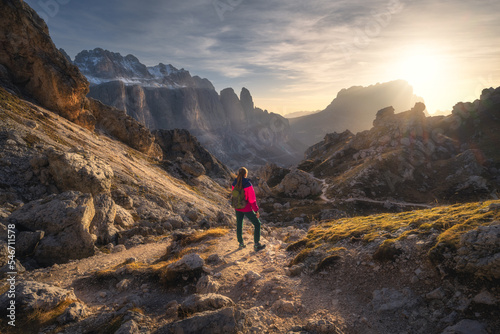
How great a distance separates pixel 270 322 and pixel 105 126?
69305mm

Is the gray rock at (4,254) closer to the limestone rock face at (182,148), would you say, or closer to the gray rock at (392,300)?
the gray rock at (392,300)

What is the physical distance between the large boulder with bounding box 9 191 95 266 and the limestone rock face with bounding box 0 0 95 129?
123ft

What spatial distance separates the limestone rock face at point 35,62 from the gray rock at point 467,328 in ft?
186

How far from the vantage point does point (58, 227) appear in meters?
14.5

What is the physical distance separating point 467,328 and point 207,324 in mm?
6022

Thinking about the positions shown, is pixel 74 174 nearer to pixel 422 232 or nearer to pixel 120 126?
pixel 422 232

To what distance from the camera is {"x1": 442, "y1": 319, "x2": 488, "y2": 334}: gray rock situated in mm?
5115

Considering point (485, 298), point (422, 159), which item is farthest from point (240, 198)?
point (422, 159)

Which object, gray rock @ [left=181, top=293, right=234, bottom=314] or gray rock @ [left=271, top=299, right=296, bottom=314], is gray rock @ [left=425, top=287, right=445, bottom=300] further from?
gray rock @ [left=181, top=293, right=234, bottom=314]

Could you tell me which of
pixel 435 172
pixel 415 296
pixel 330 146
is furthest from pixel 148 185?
pixel 330 146

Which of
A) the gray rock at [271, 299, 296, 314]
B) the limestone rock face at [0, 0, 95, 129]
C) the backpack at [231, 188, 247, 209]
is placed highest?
the limestone rock face at [0, 0, 95, 129]

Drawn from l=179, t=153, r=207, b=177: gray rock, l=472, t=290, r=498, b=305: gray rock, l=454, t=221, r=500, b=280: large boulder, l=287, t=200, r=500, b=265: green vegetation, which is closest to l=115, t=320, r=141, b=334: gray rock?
l=287, t=200, r=500, b=265: green vegetation

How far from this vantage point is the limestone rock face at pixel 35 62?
37.6 metres

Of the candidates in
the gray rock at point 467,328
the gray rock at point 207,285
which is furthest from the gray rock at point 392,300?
the gray rock at point 207,285
